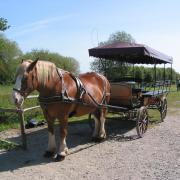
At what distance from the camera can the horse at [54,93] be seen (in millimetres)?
6293

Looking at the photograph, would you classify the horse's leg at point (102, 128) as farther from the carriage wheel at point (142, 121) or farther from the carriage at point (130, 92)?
the carriage wheel at point (142, 121)

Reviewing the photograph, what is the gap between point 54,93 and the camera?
683 centimetres

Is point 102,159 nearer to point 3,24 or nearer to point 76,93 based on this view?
point 76,93

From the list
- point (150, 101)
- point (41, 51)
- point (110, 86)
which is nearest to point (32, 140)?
point (110, 86)

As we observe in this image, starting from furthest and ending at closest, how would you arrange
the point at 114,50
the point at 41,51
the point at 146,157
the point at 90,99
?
1. the point at 41,51
2. the point at 114,50
3. the point at 90,99
4. the point at 146,157

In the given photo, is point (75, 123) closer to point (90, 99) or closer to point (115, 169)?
point (90, 99)

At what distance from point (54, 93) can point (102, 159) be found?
5.25 ft

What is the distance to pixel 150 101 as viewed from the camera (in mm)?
10992

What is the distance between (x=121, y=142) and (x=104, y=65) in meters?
3.54

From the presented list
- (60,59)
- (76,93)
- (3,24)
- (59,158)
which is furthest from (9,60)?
(59,158)

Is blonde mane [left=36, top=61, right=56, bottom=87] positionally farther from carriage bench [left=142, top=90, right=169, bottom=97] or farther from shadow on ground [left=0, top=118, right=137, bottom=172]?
carriage bench [left=142, top=90, right=169, bottom=97]

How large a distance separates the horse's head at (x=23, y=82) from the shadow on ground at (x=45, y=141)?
50.2 inches

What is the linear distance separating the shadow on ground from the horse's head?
1.28 meters

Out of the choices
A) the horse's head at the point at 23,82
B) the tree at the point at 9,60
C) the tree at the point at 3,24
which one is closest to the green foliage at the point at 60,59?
the tree at the point at 9,60
